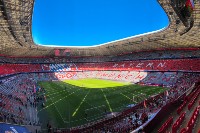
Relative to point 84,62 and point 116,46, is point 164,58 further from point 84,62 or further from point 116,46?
point 84,62

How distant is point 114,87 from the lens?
172 feet

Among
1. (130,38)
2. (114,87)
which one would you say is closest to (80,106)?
(114,87)

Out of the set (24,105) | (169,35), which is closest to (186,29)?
(169,35)

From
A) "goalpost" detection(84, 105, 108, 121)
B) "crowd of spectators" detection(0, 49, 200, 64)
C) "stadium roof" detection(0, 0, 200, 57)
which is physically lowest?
"goalpost" detection(84, 105, 108, 121)

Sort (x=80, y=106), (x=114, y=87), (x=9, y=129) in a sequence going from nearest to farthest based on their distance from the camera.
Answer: (x=9, y=129), (x=80, y=106), (x=114, y=87)

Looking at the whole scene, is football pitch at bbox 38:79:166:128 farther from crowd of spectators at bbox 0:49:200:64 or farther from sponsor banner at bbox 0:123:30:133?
crowd of spectators at bbox 0:49:200:64

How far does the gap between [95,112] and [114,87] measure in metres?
20.1

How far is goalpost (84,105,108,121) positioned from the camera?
1208 inches

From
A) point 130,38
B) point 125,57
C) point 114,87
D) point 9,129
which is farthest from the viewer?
point 125,57

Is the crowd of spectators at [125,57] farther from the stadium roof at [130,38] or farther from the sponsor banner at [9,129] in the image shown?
the sponsor banner at [9,129]

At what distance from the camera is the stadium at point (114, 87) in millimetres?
21984

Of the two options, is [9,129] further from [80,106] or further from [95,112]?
[80,106]

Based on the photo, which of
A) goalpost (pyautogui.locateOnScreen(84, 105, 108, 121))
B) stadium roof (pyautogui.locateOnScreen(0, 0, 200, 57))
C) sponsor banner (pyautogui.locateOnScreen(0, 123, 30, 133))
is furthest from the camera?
stadium roof (pyautogui.locateOnScreen(0, 0, 200, 57))

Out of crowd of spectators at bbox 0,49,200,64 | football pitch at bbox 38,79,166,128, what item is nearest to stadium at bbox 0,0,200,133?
football pitch at bbox 38,79,166,128
